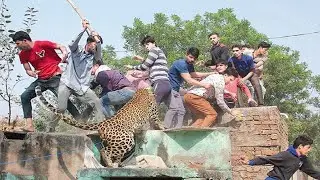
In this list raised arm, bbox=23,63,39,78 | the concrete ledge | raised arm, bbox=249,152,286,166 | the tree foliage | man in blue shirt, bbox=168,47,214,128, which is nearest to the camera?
the concrete ledge

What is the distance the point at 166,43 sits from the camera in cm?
2467

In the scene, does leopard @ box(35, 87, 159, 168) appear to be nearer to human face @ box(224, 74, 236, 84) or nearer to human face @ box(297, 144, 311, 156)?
human face @ box(224, 74, 236, 84)

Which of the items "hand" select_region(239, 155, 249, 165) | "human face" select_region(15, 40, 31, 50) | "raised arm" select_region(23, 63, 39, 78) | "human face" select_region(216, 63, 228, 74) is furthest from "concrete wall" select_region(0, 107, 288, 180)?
"human face" select_region(15, 40, 31, 50)

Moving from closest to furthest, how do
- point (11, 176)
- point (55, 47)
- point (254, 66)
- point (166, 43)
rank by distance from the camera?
point (11, 176) → point (55, 47) → point (254, 66) → point (166, 43)

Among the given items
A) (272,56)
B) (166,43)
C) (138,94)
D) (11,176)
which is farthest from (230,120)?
(166,43)

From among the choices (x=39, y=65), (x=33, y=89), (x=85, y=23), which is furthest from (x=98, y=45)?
(x=33, y=89)

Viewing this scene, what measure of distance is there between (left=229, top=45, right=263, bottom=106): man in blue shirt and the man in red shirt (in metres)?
3.06

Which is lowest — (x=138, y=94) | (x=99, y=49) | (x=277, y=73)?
(x=277, y=73)

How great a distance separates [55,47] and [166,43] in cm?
1677

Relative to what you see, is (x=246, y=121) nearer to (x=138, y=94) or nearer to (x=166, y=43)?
(x=138, y=94)

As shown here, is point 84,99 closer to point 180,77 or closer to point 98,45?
point 98,45

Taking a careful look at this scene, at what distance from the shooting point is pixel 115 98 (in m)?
8.33

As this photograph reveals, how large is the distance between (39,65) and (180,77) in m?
2.34

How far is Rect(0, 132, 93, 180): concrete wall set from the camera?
7.47m
